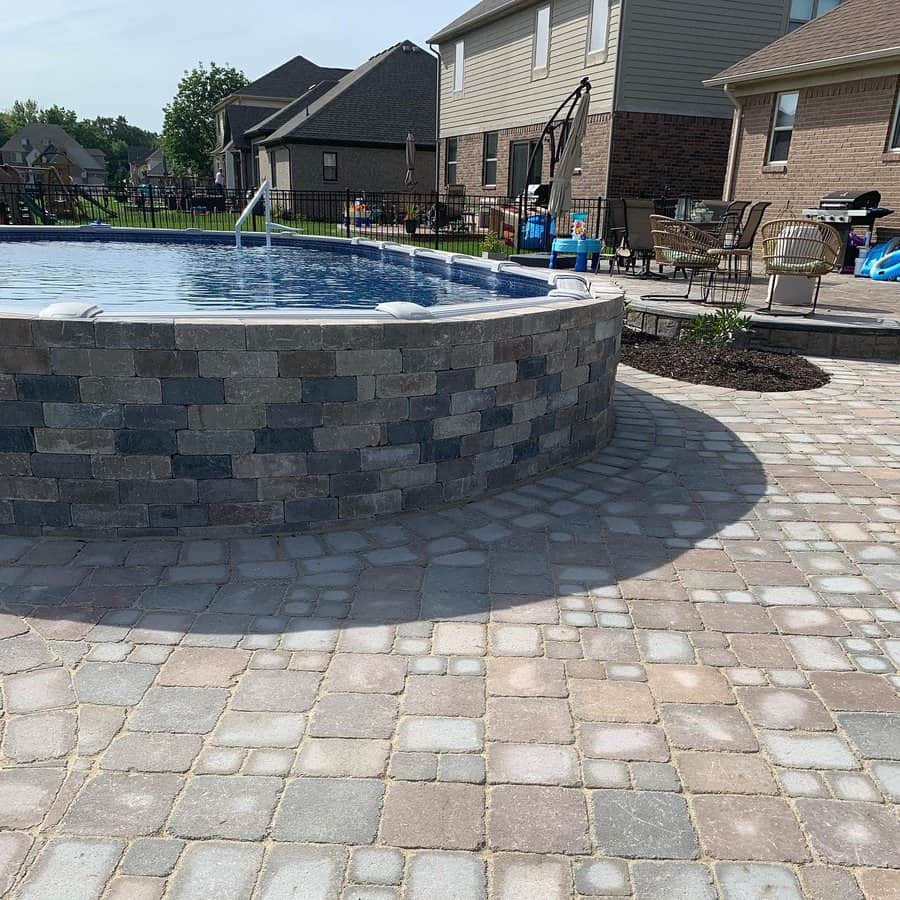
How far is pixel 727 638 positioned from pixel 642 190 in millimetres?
16761

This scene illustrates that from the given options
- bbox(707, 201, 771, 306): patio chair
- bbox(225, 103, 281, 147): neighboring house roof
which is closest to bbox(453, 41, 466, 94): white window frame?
bbox(707, 201, 771, 306): patio chair

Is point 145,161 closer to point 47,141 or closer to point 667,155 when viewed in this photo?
point 47,141

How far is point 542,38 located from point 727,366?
16018mm

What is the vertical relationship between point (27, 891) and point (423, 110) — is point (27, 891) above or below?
below

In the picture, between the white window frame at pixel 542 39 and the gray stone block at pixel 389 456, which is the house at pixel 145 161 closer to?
the white window frame at pixel 542 39

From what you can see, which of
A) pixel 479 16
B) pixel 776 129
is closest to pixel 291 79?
pixel 479 16

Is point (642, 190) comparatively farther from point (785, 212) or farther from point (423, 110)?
point (423, 110)

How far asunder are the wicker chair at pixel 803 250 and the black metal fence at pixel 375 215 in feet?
22.5

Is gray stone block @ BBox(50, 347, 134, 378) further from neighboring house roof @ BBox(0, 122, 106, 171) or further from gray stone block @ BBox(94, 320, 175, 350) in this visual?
neighboring house roof @ BBox(0, 122, 106, 171)

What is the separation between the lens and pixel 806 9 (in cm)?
1867

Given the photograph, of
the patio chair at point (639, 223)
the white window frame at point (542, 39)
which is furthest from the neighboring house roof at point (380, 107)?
the patio chair at point (639, 223)

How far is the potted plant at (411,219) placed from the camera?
19.7 m

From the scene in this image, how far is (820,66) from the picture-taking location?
1416 centimetres

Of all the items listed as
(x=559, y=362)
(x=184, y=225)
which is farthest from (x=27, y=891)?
(x=184, y=225)
